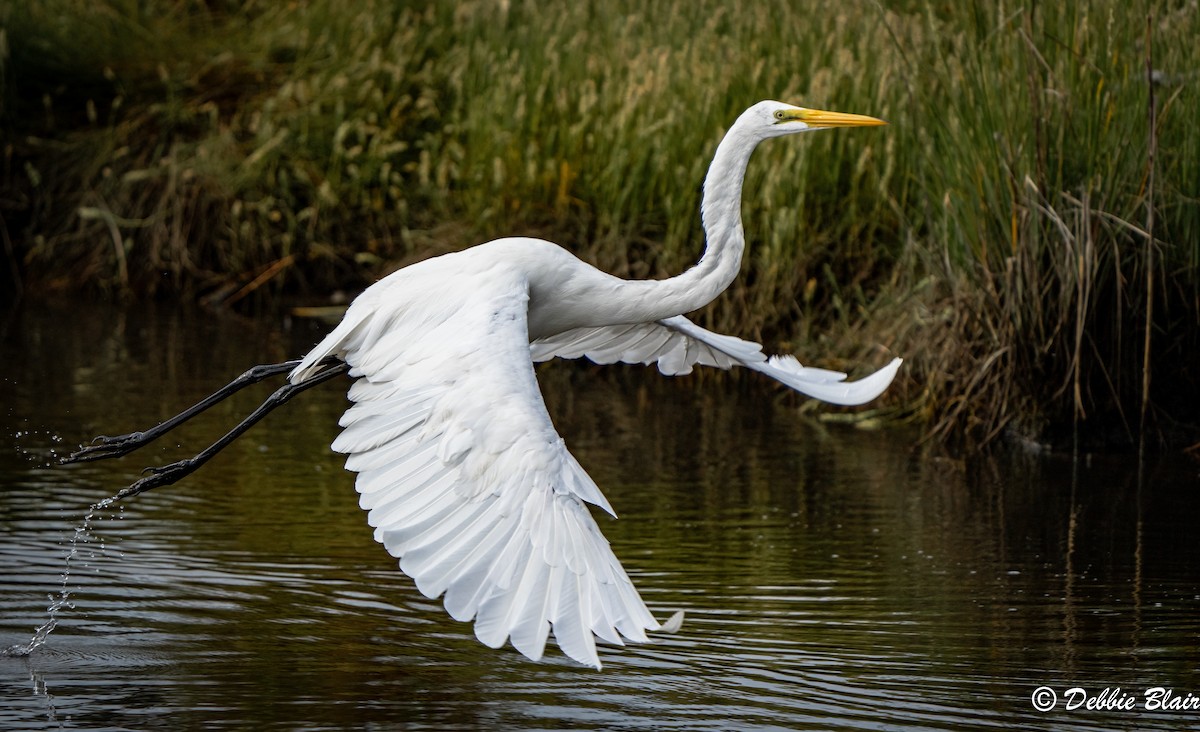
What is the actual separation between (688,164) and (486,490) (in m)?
5.61

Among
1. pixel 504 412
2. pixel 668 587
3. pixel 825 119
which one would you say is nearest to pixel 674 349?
pixel 668 587

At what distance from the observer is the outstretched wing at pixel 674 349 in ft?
18.4

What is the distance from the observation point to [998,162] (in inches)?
279

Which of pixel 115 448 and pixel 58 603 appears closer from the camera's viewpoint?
pixel 58 603

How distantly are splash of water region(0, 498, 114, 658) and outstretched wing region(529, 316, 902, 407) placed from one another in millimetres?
1692

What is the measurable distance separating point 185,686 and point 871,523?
2.86 meters

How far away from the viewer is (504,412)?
4.04 m

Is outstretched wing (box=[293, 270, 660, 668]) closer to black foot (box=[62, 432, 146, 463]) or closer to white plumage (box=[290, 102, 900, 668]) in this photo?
white plumage (box=[290, 102, 900, 668])

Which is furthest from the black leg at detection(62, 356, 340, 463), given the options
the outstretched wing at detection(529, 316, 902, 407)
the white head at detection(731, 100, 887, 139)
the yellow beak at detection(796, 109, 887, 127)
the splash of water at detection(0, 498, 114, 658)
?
the yellow beak at detection(796, 109, 887, 127)

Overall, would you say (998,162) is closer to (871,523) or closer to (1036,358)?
(1036,358)

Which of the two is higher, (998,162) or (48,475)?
(998,162)

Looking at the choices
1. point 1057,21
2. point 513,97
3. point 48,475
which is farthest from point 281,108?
point 1057,21

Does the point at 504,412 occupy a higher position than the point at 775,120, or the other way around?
the point at 775,120

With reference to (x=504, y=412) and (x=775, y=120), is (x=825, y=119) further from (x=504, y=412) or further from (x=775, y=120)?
(x=504, y=412)
